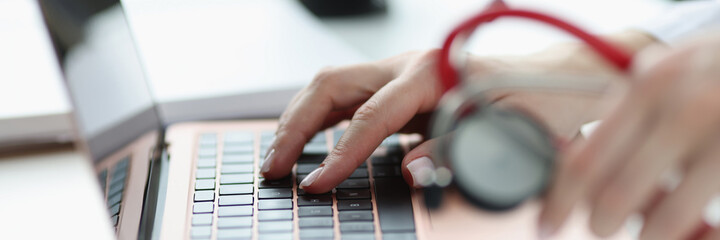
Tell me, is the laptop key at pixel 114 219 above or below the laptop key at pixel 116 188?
below

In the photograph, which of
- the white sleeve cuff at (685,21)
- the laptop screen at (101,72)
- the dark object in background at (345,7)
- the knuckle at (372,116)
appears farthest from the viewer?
the dark object in background at (345,7)

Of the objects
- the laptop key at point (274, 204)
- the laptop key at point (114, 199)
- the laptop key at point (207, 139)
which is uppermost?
the laptop key at point (207, 139)

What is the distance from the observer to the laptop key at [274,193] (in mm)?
530

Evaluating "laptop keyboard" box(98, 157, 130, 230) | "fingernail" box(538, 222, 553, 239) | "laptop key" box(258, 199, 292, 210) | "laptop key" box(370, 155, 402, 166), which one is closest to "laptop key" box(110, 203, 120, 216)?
"laptop keyboard" box(98, 157, 130, 230)

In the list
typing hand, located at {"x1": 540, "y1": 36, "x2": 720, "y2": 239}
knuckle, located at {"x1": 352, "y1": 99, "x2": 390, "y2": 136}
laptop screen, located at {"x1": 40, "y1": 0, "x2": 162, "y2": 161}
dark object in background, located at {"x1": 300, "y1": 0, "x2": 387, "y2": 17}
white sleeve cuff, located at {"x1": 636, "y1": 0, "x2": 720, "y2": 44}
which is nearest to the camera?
typing hand, located at {"x1": 540, "y1": 36, "x2": 720, "y2": 239}

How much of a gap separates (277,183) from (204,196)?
60 mm

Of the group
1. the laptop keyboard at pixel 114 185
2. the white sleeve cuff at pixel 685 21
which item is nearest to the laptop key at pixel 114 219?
the laptop keyboard at pixel 114 185

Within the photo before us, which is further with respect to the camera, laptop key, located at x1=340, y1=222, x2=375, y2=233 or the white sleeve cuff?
the white sleeve cuff

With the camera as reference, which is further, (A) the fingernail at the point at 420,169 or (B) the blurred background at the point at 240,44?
(B) the blurred background at the point at 240,44

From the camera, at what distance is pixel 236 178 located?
1.85 ft

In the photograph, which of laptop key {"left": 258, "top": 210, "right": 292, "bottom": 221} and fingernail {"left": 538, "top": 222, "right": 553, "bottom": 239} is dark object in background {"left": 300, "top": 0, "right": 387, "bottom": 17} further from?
fingernail {"left": 538, "top": 222, "right": 553, "bottom": 239}

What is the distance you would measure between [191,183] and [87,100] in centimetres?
12

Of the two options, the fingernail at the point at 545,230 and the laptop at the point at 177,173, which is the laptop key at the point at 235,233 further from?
the fingernail at the point at 545,230

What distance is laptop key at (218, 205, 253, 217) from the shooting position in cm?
51
